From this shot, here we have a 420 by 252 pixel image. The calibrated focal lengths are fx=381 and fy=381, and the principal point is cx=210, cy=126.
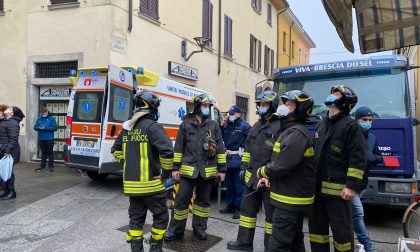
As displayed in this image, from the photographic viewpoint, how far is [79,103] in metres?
8.22

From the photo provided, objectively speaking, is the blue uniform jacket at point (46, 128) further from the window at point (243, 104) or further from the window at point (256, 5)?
the window at point (256, 5)

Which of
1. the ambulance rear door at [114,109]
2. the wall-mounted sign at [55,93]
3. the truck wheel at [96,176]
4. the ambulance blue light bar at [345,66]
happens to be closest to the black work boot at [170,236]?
the ambulance rear door at [114,109]

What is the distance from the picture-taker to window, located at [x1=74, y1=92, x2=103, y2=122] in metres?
7.98

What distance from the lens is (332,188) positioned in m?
3.62

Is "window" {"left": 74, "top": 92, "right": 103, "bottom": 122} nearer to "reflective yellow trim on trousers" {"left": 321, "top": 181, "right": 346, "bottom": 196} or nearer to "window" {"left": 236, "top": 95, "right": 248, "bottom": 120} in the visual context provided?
"reflective yellow trim on trousers" {"left": 321, "top": 181, "right": 346, "bottom": 196}

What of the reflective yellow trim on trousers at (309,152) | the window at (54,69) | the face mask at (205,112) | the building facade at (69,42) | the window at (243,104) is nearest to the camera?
the reflective yellow trim on trousers at (309,152)

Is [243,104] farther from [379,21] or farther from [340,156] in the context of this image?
[379,21]

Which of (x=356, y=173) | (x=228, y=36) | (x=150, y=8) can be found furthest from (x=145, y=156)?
(x=228, y=36)

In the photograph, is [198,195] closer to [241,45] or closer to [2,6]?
[2,6]

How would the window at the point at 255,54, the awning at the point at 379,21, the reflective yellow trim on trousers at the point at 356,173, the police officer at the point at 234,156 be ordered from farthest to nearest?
the window at the point at 255,54 → the police officer at the point at 234,156 → the reflective yellow trim on trousers at the point at 356,173 → the awning at the point at 379,21

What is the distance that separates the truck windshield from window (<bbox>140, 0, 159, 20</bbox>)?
691 centimetres

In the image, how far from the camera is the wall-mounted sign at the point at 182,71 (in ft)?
41.7

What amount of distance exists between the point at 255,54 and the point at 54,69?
13.2 meters

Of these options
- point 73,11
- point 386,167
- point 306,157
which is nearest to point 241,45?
point 73,11
